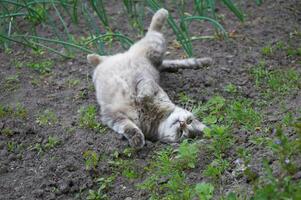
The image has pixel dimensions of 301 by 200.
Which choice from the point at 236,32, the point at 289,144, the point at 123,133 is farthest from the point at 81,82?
the point at 289,144

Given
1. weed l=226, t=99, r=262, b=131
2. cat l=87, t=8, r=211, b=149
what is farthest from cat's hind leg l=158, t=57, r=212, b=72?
weed l=226, t=99, r=262, b=131

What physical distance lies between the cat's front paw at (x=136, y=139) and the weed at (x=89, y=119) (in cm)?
40

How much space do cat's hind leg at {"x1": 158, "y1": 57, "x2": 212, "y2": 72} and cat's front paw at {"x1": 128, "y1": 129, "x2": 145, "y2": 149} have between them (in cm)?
132

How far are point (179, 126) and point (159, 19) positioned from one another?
153 centimetres

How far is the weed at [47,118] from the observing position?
505 centimetres

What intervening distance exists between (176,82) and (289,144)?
2.37 metres

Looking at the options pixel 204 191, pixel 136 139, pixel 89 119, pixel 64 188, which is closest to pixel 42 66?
pixel 89 119

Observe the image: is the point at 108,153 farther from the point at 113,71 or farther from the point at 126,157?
the point at 113,71

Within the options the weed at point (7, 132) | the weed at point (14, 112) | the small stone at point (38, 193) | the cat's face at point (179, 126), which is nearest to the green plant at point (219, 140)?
the cat's face at point (179, 126)

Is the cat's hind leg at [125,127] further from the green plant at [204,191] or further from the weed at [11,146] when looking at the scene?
the green plant at [204,191]

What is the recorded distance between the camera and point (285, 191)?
2951 mm

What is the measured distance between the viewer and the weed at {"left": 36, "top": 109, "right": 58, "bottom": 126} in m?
5.05

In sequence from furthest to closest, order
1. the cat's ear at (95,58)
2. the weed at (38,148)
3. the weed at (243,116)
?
the cat's ear at (95,58)
the weed at (38,148)
the weed at (243,116)

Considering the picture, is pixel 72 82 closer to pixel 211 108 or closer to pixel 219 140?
pixel 211 108
